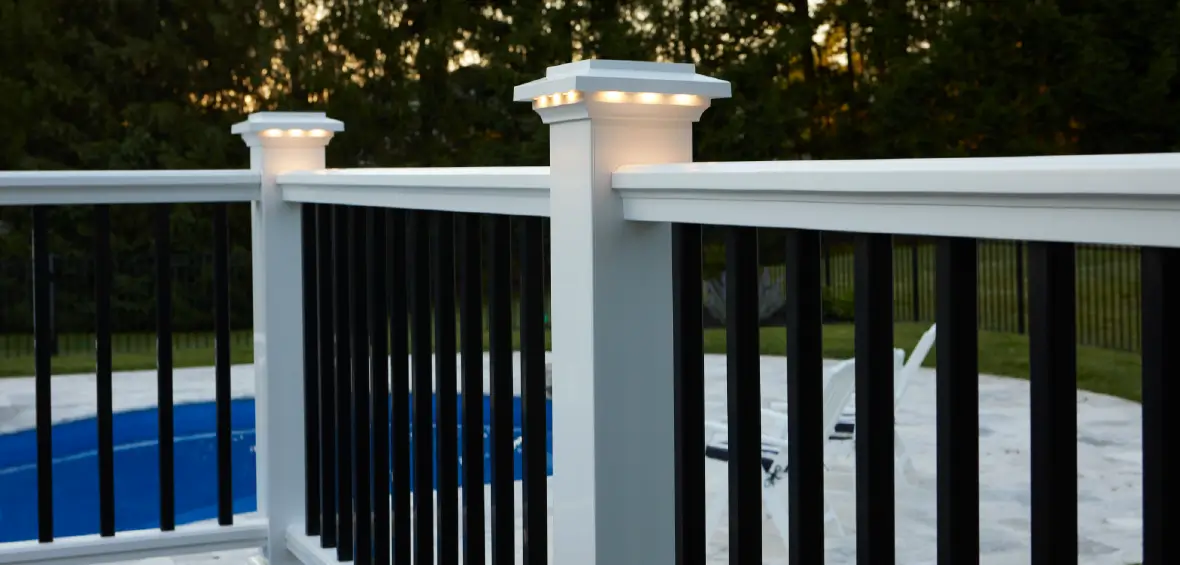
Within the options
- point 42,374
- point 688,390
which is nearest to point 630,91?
point 688,390

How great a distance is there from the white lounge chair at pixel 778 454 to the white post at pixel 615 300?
2898 mm

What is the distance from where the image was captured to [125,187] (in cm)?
355

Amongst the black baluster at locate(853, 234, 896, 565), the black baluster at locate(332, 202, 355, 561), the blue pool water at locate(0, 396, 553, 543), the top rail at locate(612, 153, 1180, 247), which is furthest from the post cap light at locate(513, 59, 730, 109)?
the blue pool water at locate(0, 396, 553, 543)

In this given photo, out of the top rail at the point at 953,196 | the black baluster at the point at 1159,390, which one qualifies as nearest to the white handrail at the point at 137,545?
the top rail at the point at 953,196

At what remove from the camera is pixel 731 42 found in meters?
18.5

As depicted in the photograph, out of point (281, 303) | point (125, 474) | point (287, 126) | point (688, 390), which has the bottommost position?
point (125, 474)

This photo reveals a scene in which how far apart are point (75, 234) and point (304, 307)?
47.3ft

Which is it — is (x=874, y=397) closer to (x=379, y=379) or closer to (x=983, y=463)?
(x=379, y=379)

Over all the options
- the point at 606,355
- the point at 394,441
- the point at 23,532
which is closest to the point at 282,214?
the point at 394,441

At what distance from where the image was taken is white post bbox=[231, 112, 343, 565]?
3605 millimetres

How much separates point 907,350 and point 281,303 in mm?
8537

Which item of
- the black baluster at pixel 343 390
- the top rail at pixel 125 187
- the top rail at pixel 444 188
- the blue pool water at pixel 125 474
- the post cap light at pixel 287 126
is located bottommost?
the blue pool water at pixel 125 474

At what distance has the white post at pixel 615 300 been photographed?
196 centimetres

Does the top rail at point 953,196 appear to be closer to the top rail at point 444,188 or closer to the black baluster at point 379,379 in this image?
the top rail at point 444,188
